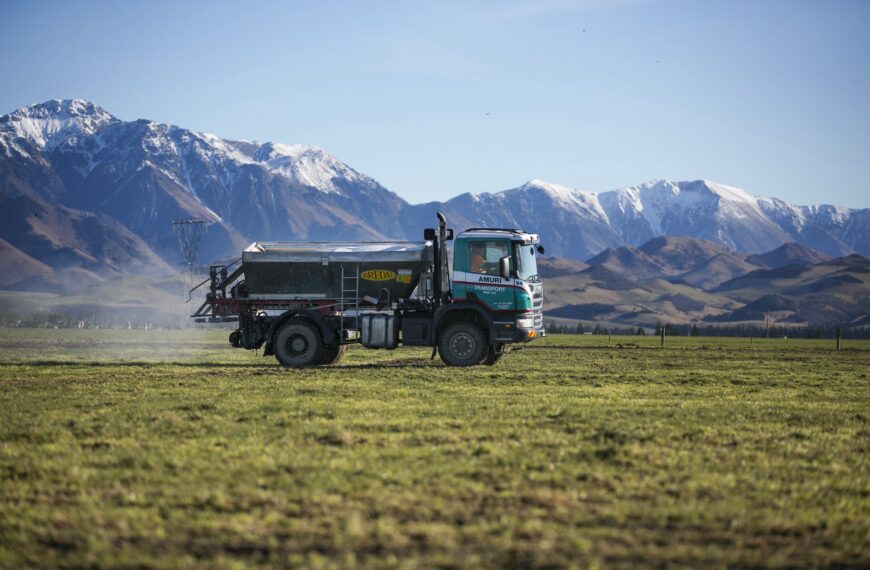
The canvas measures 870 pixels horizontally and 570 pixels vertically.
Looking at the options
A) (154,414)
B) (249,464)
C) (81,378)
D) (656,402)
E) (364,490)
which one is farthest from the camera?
(81,378)

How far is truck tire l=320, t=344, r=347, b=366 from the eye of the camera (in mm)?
32594

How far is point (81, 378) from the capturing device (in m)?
26.8

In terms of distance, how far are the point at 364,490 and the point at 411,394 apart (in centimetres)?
1116

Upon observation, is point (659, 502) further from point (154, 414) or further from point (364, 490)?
point (154, 414)

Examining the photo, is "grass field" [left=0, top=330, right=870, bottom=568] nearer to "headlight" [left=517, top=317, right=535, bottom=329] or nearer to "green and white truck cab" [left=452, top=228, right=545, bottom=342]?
"headlight" [left=517, top=317, right=535, bottom=329]

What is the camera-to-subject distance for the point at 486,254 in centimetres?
3120

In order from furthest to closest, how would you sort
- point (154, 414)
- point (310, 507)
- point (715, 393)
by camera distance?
point (715, 393) < point (154, 414) < point (310, 507)

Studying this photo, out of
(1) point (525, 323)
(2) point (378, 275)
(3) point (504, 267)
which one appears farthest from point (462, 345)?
(2) point (378, 275)

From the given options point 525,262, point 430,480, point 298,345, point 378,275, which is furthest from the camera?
point 378,275

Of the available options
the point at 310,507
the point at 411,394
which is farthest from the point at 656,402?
the point at 310,507

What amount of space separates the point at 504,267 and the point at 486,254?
0.86 m

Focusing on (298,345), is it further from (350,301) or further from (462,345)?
(462,345)

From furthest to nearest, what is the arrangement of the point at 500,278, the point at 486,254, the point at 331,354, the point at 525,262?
the point at 331,354 → the point at 525,262 → the point at 486,254 → the point at 500,278

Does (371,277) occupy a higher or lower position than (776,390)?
higher
